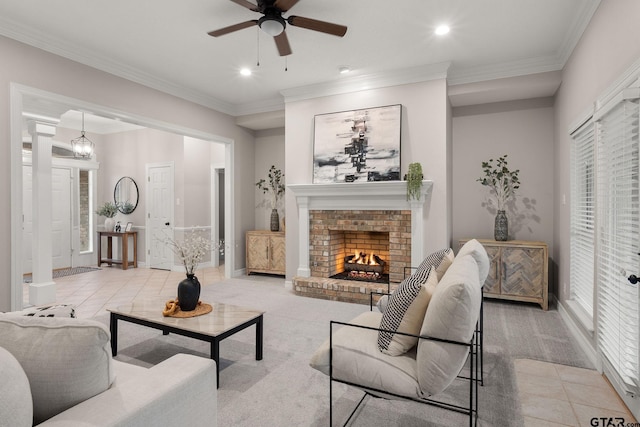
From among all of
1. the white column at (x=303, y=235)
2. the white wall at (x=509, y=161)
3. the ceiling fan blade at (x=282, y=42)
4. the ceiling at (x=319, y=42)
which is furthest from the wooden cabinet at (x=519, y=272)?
the ceiling fan blade at (x=282, y=42)

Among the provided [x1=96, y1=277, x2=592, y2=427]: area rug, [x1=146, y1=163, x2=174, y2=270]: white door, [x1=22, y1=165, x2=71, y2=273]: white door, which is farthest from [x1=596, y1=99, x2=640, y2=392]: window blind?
[x1=22, y1=165, x2=71, y2=273]: white door

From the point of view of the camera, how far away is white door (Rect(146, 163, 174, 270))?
6.91m

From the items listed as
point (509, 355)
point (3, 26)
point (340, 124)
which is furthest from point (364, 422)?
point (3, 26)

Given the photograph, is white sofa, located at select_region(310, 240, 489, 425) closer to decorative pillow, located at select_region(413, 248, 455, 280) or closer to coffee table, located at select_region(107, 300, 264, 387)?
decorative pillow, located at select_region(413, 248, 455, 280)

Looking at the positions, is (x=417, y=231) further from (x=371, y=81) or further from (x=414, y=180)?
(x=371, y=81)

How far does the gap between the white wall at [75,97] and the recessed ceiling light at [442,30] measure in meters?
3.55

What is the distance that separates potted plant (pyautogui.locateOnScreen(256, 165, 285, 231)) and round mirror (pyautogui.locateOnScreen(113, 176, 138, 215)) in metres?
2.83

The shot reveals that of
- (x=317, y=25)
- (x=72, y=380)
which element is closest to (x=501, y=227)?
(x=317, y=25)

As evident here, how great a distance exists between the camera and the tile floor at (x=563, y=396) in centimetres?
208

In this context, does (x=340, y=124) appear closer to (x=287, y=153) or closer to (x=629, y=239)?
(x=287, y=153)

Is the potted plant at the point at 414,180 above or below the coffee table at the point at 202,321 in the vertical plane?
above

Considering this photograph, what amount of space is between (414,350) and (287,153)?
155 inches

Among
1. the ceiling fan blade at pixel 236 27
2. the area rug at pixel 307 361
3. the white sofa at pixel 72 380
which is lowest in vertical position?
the area rug at pixel 307 361

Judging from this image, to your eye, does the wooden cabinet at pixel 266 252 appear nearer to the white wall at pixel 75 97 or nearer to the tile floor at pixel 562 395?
the white wall at pixel 75 97
